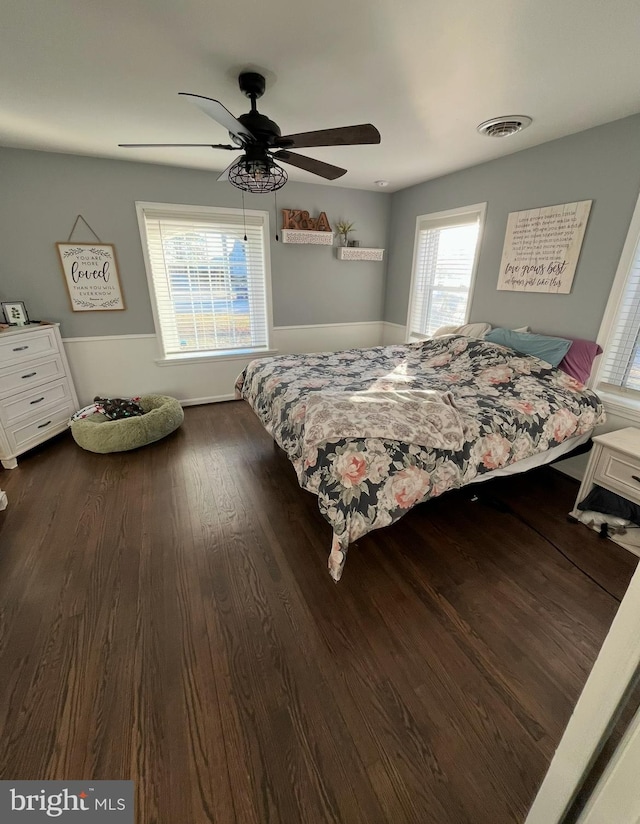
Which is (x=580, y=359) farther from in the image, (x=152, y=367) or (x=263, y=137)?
(x=152, y=367)

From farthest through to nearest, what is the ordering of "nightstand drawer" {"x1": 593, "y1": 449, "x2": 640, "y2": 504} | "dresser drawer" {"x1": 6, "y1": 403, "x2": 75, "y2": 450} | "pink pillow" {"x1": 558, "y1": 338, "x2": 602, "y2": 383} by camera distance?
"dresser drawer" {"x1": 6, "y1": 403, "x2": 75, "y2": 450} → "pink pillow" {"x1": 558, "y1": 338, "x2": 602, "y2": 383} → "nightstand drawer" {"x1": 593, "y1": 449, "x2": 640, "y2": 504}

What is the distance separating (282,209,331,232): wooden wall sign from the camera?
375cm

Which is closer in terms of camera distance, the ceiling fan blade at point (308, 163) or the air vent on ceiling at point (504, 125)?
the ceiling fan blade at point (308, 163)

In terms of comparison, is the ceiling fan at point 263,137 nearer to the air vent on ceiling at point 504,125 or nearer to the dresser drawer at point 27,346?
the air vent on ceiling at point 504,125

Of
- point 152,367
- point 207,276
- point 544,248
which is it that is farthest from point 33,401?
point 544,248

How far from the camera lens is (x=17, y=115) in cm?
220

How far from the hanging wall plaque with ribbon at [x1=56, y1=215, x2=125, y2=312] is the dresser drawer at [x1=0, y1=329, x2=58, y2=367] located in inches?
16.6

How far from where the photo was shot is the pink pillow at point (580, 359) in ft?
7.84

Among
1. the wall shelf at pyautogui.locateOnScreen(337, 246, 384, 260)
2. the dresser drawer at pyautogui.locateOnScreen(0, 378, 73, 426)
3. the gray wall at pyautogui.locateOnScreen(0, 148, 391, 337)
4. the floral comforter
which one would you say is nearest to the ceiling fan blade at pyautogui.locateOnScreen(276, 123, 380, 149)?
the floral comforter

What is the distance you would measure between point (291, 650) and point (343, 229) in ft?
13.5

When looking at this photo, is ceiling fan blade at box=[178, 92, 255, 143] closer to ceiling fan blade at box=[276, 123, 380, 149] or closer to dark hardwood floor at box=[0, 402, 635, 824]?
ceiling fan blade at box=[276, 123, 380, 149]

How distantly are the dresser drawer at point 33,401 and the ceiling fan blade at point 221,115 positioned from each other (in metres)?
2.55

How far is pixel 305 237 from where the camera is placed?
3.79 meters

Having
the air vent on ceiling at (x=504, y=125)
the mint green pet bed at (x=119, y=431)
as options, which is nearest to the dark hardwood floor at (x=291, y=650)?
the mint green pet bed at (x=119, y=431)
